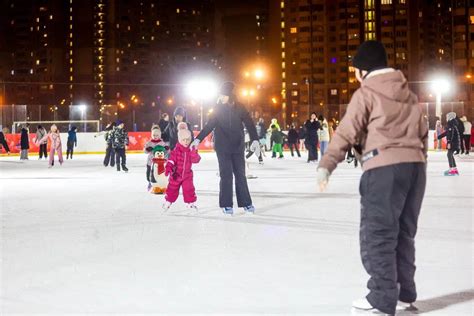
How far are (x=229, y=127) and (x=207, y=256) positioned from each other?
3333mm

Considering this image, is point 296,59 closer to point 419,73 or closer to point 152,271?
point 419,73

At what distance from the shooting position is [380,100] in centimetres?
415

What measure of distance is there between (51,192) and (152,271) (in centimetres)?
820

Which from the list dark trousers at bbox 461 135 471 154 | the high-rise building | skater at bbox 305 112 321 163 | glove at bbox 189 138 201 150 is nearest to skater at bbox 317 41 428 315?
glove at bbox 189 138 201 150

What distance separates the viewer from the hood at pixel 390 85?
4.16 metres

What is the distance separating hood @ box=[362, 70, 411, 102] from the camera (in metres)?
4.16

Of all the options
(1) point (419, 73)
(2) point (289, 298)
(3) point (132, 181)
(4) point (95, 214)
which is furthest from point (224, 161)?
(1) point (419, 73)

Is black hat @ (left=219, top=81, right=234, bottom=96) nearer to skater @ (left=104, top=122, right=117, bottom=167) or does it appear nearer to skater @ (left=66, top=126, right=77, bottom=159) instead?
skater @ (left=104, top=122, right=117, bottom=167)

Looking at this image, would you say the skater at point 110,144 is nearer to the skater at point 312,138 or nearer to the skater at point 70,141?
the skater at point 312,138

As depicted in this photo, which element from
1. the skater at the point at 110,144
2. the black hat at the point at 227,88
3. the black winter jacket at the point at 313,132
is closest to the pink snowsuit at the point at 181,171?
the black hat at the point at 227,88

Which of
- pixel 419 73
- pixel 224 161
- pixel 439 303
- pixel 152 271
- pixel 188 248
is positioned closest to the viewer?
pixel 439 303

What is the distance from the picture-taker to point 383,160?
13.6 feet

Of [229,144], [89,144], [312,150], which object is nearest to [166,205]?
[229,144]

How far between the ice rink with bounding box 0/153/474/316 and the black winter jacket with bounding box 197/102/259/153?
84cm
